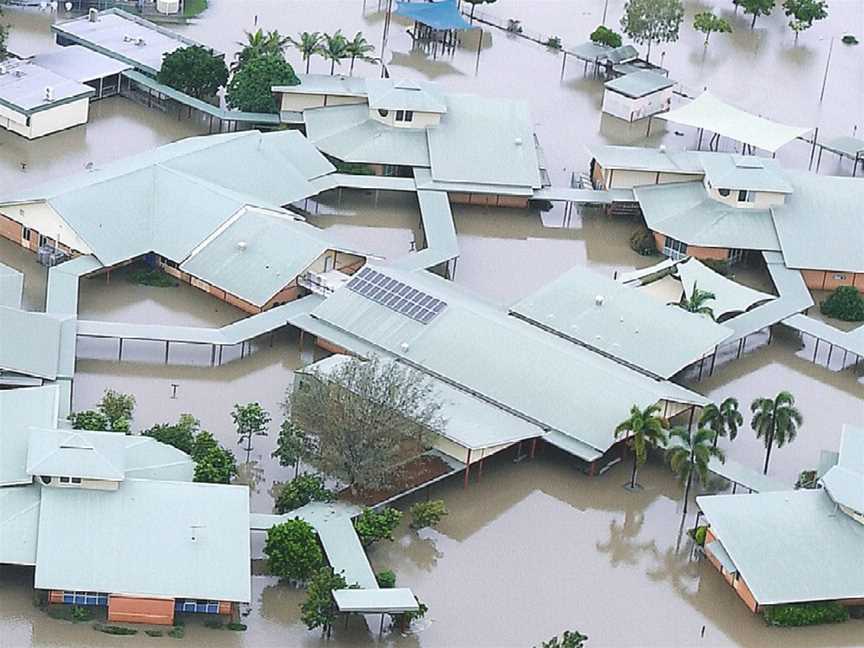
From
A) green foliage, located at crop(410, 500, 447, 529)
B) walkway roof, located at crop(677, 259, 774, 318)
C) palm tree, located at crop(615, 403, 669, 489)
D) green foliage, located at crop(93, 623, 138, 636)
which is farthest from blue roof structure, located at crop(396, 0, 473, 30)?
green foliage, located at crop(93, 623, 138, 636)

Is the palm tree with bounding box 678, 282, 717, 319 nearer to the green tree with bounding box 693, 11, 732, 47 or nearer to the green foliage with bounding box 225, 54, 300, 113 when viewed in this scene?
the green foliage with bounding box 225, 54, 300, 113

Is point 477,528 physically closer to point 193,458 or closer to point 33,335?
point 193,458

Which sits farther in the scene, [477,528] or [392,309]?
[392,309]

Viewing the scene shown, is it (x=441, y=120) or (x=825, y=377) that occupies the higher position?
(x=441, y=120)

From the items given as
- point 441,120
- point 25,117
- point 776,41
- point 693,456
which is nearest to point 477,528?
point 693,456

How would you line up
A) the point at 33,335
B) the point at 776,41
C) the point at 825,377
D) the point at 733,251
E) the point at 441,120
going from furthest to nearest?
the point at 776,41
the point at 441,120
the point at 733,251
the point at 825,377
the point at 33,335

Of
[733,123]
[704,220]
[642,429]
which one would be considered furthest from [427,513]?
[733,123]

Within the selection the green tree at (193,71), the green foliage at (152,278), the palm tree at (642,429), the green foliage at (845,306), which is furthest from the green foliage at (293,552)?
the green tree at (193,71)

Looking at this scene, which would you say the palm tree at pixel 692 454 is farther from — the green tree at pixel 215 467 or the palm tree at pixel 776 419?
the green tree at pixel 215 467
